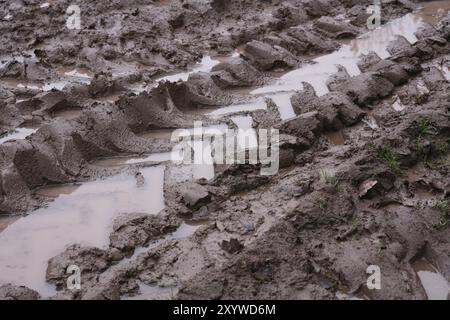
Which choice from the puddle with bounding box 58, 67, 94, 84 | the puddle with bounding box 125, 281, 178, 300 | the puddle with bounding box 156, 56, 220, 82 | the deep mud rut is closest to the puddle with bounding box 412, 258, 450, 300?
the deep mud rut

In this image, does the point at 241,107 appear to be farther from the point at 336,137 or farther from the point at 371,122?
the point at 371,122

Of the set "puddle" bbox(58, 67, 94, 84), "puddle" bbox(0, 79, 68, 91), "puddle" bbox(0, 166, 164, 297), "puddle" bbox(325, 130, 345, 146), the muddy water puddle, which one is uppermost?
"puddle" bbox(58, 67, 94, 84)

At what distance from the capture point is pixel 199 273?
3027 millimetres

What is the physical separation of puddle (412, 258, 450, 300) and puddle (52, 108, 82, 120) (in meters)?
3.32

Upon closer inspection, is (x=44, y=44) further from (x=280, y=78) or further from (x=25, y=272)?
(x=25, y=272)

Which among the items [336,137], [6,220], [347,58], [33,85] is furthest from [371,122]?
[33,85]

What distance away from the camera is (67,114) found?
16.4 feet

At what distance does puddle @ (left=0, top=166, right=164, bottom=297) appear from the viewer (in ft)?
11.0

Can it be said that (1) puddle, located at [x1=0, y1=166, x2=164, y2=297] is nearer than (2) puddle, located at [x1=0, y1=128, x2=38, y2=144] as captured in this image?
Yes

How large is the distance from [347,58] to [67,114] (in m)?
3.29

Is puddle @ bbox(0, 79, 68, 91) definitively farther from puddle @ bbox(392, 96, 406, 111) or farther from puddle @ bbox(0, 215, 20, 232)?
puddle @ bbox(392, 96, 406, 111)

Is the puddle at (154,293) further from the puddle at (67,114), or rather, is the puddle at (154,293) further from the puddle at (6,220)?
the puddle at (67,114)

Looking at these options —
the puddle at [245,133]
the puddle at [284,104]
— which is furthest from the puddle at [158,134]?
the puddle at [284,104]

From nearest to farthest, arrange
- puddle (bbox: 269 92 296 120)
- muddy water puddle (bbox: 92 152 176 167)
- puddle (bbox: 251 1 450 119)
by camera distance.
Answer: muddy water puddle (bbox: 92 152 176 167) < puddle (bbox: 269 92 296 120) < puddle (bbox: 251 1 450 119)
